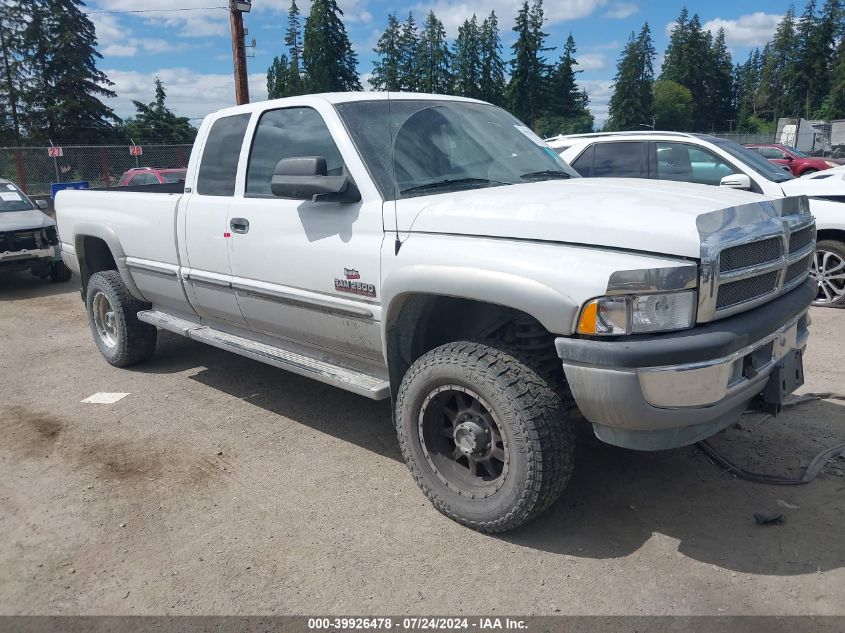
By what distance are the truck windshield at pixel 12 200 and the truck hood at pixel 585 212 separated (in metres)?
9.56

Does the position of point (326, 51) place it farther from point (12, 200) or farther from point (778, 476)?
point (778, 476)

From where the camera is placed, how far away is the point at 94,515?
3502 mm

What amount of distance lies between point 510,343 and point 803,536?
1.59 meters

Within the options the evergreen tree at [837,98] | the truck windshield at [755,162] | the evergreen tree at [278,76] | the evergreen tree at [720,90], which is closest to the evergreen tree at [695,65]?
the evergreen tree at [720,90]

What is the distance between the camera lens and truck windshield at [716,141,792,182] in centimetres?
738

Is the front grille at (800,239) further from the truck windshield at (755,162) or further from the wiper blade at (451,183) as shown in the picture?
the truck windshield at (755,162)

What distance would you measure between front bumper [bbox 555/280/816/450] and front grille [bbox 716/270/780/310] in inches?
2.8

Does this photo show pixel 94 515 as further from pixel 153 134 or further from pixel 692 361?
pixel 153 134

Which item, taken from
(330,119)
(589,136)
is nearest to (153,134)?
(589,136)

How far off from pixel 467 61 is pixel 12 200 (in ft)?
219

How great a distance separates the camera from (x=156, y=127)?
41719mm

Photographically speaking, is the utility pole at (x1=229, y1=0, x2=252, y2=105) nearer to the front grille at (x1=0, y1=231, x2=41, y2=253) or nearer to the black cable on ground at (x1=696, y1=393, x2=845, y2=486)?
the front grille at (x1=0, y1=231, x2=41, y2=253)

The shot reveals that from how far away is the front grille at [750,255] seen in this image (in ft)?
8.87

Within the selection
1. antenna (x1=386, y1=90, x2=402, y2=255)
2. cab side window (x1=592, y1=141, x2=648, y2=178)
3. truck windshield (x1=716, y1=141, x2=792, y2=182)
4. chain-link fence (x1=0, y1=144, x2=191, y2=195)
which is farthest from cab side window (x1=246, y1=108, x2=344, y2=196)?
chain-link fence (x1=0, y1=144, x2=191, y2=195)
